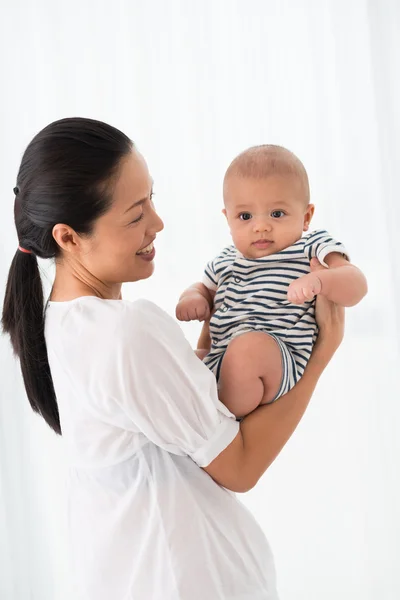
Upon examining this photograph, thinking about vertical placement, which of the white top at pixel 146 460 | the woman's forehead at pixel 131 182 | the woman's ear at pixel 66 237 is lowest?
the white top at pixel 146 460

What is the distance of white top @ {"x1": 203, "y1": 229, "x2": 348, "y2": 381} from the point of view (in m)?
1.42

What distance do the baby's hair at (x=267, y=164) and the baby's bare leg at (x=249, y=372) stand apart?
0.34 meters

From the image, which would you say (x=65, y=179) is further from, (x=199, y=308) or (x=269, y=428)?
(x=269, y=428)

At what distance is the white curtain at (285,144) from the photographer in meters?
2.23

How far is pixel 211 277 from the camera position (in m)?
1.58

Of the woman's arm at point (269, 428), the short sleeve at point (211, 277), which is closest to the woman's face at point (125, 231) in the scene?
the short sleeve at point (211, 277)

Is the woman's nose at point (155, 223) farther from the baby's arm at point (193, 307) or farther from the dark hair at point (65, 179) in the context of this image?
the baby's arm at point (193, 307)

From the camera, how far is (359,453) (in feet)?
7.77

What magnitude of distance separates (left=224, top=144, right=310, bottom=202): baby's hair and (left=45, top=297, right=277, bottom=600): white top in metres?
0.42

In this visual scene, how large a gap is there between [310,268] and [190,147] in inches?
38.3

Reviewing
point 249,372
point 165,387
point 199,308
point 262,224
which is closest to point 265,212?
point 262,224

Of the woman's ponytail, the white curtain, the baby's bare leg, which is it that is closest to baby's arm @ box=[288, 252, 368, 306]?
the baby's bare leg

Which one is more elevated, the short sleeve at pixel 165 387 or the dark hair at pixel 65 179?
the dark hair at pixel 65 179

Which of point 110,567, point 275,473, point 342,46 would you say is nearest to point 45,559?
point 275,473
